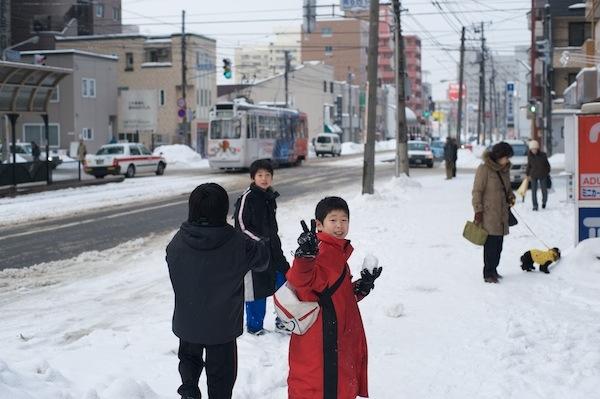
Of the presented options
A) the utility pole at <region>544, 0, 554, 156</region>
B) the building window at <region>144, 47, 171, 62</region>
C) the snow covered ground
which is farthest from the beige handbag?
the building window at <region>144, 47, 171, 62</region>

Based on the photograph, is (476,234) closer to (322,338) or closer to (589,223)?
(589,223)

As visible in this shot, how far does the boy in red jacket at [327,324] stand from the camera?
4133 millimetres

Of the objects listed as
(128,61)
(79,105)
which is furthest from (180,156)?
(128,61)

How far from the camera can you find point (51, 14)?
70.9 meters

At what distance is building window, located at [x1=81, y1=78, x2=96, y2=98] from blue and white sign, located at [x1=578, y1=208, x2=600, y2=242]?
48.0 m

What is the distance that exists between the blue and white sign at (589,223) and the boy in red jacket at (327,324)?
7.93 m

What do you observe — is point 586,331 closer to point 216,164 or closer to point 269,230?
point 269,230

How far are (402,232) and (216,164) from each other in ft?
81.0

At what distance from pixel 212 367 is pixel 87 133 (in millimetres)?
52717

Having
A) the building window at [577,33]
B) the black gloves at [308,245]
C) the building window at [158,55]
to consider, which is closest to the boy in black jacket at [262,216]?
the black gloves at [308,245]

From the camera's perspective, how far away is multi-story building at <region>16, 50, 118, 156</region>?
174 ft

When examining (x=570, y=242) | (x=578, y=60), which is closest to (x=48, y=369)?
(x=570, y=242)

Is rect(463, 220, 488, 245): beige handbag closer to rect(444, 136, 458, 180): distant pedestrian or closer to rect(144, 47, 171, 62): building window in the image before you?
rect(444, 136, 458, 180): distant pedestrian

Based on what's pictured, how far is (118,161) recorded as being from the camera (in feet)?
111
